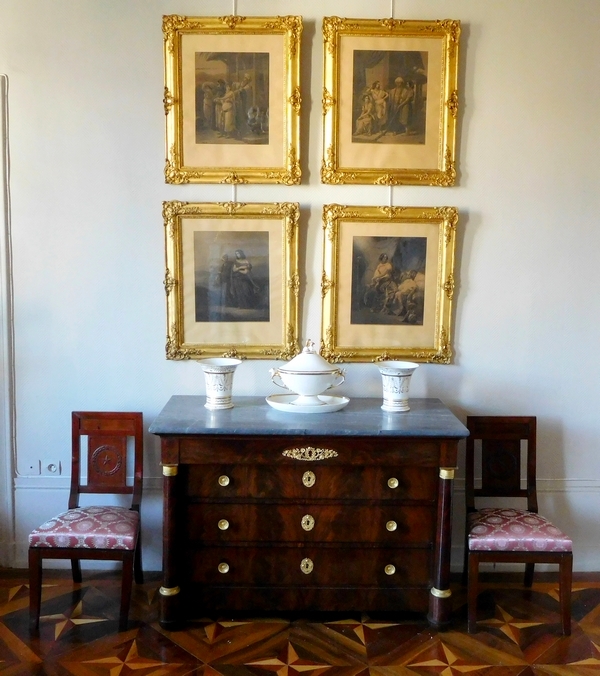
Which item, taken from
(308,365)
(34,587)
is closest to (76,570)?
(34,587)

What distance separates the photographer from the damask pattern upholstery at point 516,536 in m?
2.71

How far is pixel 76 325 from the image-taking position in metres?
3.23

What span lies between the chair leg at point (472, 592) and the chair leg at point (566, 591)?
38cm

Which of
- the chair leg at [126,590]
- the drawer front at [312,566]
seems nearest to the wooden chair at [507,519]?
the drawer front at [312,566]

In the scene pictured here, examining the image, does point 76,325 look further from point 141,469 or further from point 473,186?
point 473,186

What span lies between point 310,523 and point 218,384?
0.77 metres

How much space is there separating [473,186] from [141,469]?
7.39ft

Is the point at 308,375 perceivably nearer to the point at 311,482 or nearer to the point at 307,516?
the point at 311,482

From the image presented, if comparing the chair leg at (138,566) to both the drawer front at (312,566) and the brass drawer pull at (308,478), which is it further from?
the brass drawer pull at (308,478)

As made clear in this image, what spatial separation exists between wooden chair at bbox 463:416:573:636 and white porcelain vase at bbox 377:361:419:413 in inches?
17.3

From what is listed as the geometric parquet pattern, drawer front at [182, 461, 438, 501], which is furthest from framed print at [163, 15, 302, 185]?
the geometric parquet pattern

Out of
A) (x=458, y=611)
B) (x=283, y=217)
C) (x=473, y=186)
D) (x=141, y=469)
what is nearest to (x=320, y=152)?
(x=283, y=217)

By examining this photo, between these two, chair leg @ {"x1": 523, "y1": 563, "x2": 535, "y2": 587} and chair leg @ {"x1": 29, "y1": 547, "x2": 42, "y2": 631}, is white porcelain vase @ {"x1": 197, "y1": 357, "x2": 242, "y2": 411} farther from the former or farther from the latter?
chair leg @ {"x1": 523, "y1": 563, "x2": 535, "y2": 587}

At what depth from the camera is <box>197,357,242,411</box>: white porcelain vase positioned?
2.89m
